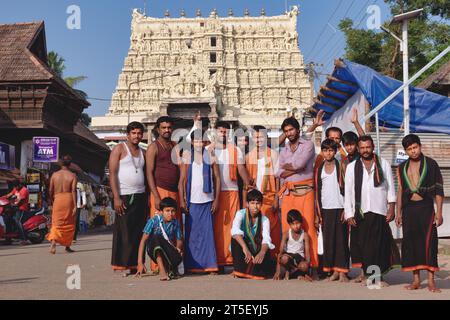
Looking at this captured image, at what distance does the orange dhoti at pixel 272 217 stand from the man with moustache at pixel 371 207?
1.18 metres

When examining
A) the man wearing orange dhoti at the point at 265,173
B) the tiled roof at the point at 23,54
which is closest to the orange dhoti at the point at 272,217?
the man wearing orange dhoti at the point at 265,173

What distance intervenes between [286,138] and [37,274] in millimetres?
3561

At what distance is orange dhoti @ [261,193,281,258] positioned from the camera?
7.68 meters

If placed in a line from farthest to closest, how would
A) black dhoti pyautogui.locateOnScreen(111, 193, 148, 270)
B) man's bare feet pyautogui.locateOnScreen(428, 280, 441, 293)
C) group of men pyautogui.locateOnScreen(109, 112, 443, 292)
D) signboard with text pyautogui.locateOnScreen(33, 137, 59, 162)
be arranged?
signboard with text pyautogui.locateOnScreen(33, 137, 59, 162), black dhoti pyautogui.locateOnScreen(111, 193, 148, 270), group of men pyautogui.locateOnScreen(109, 112, 443, 292), man's bare feet pyautogui.locateOnScreen(428, 280, 441, 293)

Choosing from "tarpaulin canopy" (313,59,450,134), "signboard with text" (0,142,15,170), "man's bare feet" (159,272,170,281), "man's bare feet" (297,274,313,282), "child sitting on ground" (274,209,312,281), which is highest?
"tarpaulin canopy" (313,59,450,134)

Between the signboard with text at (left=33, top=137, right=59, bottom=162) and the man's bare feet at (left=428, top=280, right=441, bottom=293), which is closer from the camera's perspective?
the man's bare feet at (left=428, top=280, right=441, bottom=293)

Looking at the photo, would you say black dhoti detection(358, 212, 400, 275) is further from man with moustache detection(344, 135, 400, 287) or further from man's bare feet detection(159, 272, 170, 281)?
man's bare feet detection(159, 272, 170, 281)

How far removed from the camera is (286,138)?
296 inches

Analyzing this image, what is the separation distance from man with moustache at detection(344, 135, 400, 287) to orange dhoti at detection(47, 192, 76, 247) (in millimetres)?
6019

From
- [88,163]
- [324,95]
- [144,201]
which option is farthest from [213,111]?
[144,201]

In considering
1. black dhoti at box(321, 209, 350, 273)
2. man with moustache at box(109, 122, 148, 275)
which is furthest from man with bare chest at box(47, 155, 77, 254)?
black dhoti at box(321, 209, 350, 273)

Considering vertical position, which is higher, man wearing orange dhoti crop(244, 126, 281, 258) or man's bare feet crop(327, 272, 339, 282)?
man wearing orange dhoti crop(244, 126, 281, 258)

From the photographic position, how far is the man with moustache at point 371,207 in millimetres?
6598
